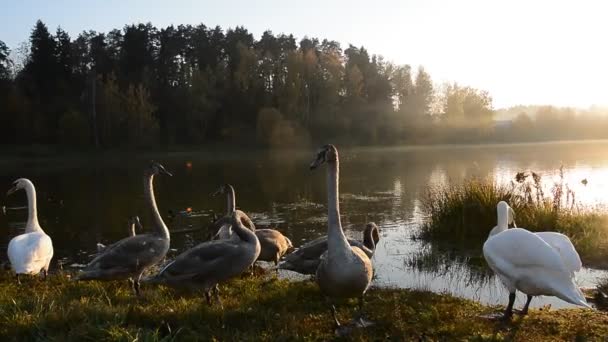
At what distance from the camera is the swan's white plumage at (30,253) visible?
30.9 feet

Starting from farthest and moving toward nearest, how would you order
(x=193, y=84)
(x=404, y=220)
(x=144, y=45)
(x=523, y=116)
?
(x=523, y=116) < (x=144, y=45) < (x=193, y=84) < (x=404, y=220)

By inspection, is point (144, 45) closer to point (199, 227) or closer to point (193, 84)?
point (193, 84)

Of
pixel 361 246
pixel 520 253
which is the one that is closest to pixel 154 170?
pixel 361 246

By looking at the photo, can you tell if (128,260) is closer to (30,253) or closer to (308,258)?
(30,253)

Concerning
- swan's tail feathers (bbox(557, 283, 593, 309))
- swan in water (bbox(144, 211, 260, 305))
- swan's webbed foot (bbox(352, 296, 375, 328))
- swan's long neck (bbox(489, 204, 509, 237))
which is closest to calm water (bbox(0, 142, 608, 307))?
swan's long neck (bbox(489, 204, 509, 237))

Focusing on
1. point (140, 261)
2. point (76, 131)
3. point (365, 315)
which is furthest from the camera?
point (76, 131)

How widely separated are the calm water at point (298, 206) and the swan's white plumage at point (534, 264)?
1956mm

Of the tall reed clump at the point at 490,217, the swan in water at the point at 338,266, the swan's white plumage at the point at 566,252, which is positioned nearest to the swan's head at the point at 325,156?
the swan in water at the point at 338,266

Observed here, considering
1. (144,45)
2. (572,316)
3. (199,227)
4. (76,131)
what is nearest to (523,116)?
(144,45)

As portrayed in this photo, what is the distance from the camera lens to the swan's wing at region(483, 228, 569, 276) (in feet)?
20.8

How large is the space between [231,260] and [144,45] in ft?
252

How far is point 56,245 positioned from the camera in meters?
16.2

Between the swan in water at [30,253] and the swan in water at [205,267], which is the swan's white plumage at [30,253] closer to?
the swan in water at [30,253]

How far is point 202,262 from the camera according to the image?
748 centimetres
